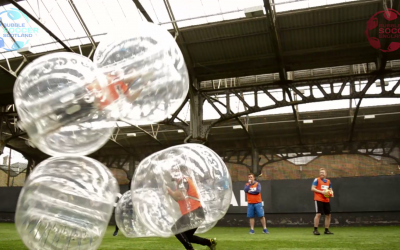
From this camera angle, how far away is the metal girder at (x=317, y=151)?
2095cm

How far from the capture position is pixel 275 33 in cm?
1116

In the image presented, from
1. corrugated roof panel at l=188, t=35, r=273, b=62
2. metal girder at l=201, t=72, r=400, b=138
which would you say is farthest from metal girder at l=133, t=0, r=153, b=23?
metal girder at l=201, t=72, r=400, b=138

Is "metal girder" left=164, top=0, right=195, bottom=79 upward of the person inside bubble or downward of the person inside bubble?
upward

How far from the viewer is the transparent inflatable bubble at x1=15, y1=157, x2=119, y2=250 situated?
2854 mm

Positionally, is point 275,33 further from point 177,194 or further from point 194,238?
point 177,194

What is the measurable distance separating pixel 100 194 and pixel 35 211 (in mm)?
524

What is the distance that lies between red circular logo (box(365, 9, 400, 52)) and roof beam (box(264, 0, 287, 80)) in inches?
112

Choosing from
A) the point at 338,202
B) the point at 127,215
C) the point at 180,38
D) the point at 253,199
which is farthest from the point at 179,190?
the point at 338,202

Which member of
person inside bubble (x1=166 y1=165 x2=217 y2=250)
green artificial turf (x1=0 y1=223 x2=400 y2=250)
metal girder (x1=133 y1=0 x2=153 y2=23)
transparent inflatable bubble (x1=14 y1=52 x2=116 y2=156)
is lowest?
green artificial turf (x1=0 y1=223 x2=400 y2=250)

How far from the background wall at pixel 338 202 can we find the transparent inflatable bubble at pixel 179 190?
964 centimetres

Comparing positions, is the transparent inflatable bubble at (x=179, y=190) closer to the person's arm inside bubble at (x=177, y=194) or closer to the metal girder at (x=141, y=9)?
the person's arm inside bubble at (x=177, y=194)

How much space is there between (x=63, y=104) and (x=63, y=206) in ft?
2.97

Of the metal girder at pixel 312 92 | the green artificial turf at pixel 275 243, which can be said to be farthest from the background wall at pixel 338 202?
the green artificial turf at pixel 275 243

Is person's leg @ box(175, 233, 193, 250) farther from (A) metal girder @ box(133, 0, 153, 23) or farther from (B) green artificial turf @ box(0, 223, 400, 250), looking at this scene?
(A) metal girder @ box(133, 0, 153, 23)
